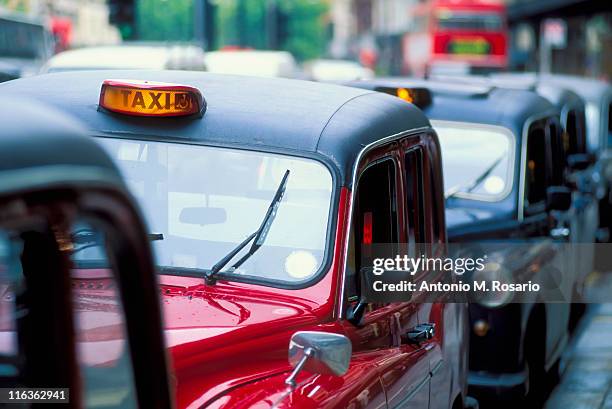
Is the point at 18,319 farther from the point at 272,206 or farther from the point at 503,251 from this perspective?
the point at 503,251

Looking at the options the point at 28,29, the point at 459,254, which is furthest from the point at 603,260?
the point at 28,29

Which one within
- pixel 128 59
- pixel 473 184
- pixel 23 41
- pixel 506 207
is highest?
pixel 128 59

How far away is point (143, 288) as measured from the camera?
1.85 meters

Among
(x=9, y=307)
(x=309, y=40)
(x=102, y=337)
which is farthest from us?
(x=309, y=40)

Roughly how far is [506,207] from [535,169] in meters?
0.69

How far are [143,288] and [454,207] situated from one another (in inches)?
236

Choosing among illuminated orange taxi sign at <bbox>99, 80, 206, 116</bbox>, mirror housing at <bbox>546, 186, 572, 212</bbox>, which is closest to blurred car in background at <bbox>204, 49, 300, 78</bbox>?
mirror housing at <bbox>546, 186, 572, 212</bbox>

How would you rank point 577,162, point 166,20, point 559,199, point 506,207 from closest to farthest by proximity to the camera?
1. point 506,207
2. point 559,199
3. point 577,162
4. point 166,20

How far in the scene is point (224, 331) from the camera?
3309mm

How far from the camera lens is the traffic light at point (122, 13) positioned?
22969 mm

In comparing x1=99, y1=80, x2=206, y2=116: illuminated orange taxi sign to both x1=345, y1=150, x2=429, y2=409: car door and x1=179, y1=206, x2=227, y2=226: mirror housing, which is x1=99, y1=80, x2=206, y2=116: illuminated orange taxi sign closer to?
x1=179, y1=206, x2=227, y2=226: mirror housing

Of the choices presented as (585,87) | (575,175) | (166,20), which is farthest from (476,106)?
(166,20)

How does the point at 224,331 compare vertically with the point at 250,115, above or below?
below

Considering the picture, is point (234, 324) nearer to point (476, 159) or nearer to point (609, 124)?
point (476, 159)
